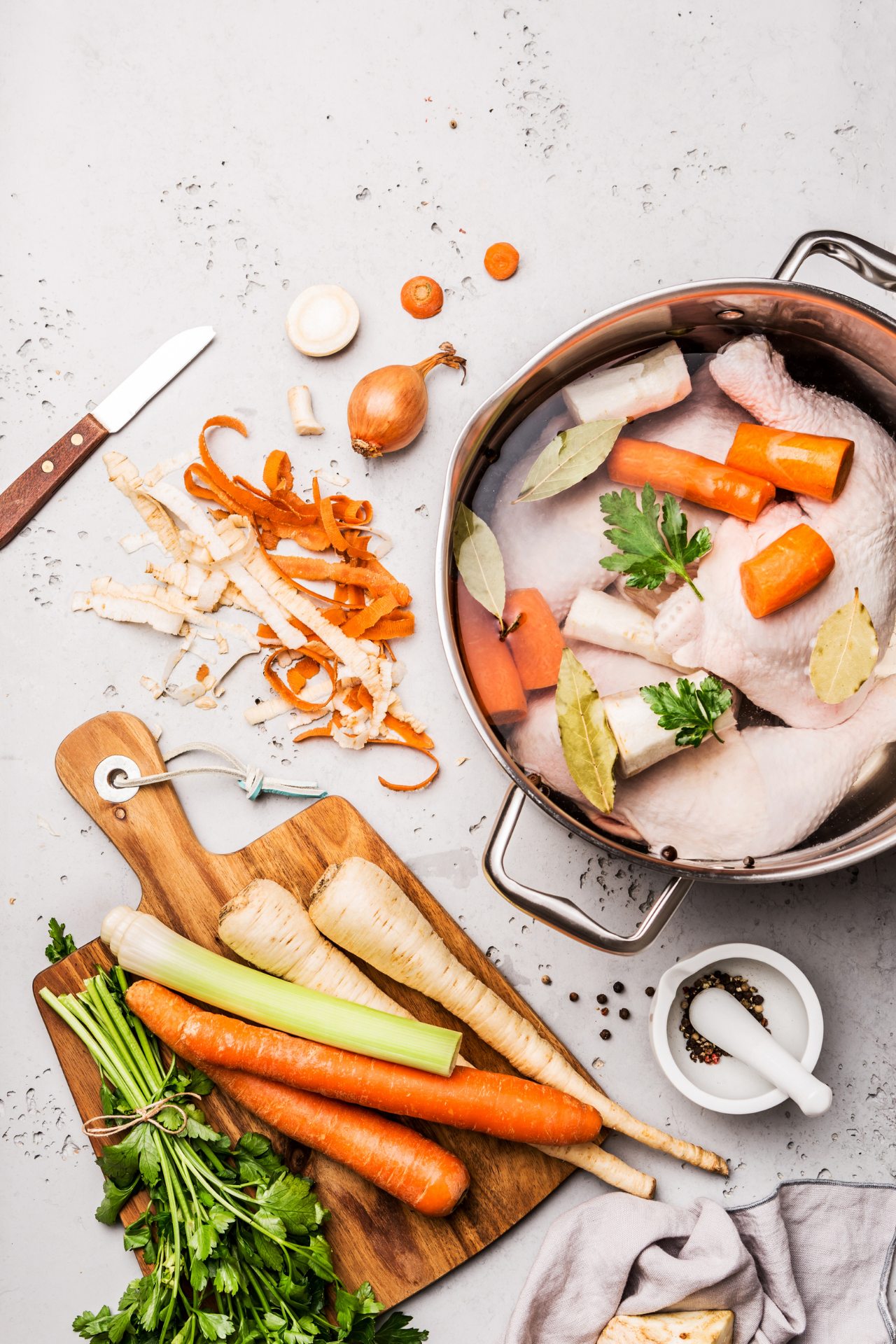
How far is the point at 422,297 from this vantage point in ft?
5.16

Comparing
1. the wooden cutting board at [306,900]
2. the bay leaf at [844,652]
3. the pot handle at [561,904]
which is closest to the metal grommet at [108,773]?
the wooden cutting board at [306,900]

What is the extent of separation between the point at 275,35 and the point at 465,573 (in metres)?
1.14

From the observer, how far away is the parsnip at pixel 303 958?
4.73ft

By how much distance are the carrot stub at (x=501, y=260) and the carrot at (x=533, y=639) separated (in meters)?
0.66

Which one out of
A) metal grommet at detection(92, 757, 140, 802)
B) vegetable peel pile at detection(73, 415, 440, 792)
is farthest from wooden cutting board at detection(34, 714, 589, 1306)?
vegetable peel pile at detection(73, 415, 440, 792)

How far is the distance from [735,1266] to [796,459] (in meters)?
1.31

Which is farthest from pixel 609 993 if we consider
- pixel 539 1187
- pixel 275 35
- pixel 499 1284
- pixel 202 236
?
pixel 275 35

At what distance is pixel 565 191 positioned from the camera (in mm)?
1607

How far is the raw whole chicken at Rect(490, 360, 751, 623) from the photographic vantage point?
4.26 ft

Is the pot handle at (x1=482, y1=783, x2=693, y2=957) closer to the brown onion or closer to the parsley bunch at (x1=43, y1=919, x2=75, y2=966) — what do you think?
the brown onion

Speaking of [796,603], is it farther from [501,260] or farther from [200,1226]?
[200,1226]

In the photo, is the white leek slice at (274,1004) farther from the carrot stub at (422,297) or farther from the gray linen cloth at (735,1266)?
the carrot stub at (422,297)

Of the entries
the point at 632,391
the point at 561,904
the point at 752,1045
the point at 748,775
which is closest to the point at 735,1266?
the point at 752,1045

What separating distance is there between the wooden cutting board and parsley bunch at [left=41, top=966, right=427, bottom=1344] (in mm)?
55
